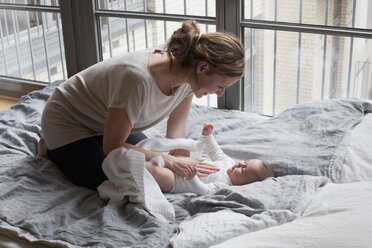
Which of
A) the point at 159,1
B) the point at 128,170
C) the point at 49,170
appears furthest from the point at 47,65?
the point at 128,170

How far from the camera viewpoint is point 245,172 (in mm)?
1882

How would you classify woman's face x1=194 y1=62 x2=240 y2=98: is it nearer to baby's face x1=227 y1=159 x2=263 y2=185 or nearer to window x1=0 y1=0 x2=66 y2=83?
baby's face x1=227 y1=159 x2=263 y2=185

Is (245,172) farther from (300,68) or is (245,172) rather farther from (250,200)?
(300,68)

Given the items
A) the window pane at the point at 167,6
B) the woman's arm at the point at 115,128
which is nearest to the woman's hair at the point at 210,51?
the woman's arm at the point at 115,128

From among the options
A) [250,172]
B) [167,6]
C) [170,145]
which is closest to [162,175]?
[170,145]

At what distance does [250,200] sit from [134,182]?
402 millimetres

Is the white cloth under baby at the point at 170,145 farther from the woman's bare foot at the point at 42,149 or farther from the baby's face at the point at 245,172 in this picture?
the woman's bare foot at the point at 42,149

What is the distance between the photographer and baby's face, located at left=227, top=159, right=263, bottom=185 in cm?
188

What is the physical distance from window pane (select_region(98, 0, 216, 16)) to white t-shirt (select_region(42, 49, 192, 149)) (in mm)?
975

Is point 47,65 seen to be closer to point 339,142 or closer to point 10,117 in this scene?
point 10,117

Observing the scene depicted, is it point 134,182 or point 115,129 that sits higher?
point 115,129

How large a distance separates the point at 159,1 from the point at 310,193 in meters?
1.76

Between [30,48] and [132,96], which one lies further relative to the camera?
[30,48]

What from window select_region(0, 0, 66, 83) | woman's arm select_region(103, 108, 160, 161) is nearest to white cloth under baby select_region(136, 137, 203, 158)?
woman's arm select_region(103, 108, 160, 161)
